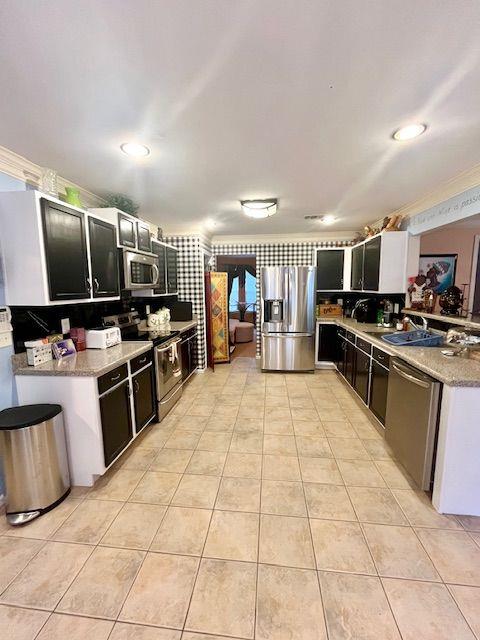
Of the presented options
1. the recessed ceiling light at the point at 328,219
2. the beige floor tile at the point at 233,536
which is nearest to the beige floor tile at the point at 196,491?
the beige floor tile at the point at 233,536

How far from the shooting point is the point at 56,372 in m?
1.94

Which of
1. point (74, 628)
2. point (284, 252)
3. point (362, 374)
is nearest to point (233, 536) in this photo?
point (74, 628)

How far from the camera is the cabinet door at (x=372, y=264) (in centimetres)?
351

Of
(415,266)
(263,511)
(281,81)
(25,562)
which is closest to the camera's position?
(281,81)

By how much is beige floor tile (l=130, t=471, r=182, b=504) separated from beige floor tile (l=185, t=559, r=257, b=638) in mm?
591

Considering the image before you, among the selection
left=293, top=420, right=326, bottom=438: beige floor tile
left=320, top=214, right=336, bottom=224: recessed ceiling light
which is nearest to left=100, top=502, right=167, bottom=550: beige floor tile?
left=293, top=420, right=326, bottom=438: beige floor tile

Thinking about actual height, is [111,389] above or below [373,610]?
above

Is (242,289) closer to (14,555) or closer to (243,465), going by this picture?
(243,465)

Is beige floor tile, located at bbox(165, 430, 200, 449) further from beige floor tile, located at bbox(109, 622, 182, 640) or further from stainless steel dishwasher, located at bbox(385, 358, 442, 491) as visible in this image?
stainless steel dishwasher, located at bbox(385, 358, 442, 491)

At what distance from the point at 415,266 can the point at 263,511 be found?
3111 mm

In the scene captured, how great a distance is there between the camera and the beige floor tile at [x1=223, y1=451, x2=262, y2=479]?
7.16 feet

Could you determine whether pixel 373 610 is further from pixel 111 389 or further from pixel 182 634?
pixel 111 389

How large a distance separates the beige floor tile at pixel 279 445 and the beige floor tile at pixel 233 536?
0.72 metres

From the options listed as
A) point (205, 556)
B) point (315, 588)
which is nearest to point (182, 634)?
point (205, 556)
